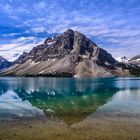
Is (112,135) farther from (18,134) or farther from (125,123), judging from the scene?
(18,134)

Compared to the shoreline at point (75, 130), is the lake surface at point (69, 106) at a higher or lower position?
higher

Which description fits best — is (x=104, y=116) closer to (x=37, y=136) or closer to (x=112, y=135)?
(x=112, y=135)

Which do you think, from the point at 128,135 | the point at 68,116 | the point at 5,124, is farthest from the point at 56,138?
the point at 68,116

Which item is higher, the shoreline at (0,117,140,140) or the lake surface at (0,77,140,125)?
the lake surface at (0,77,140,125)

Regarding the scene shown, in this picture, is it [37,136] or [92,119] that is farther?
[92,119]

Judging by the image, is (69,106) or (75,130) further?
(69,106)

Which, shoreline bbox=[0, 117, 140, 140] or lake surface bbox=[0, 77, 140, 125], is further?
lake surface bbox=[0, 77, 140, 125]

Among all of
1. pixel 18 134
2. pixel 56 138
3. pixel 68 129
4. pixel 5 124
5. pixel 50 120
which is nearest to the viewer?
pixel 56 138

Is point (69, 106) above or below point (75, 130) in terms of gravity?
above

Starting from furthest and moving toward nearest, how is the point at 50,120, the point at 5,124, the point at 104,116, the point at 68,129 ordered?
the point at 104,116, the point at 50,120, the point at 5,124, the point at 68,129

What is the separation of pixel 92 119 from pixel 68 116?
16.0ft

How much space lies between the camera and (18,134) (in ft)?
105

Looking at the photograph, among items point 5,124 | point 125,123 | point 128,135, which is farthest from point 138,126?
point 5,124

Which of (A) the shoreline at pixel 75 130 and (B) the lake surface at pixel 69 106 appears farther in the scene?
(B) the lake surface at pixel 69 106
